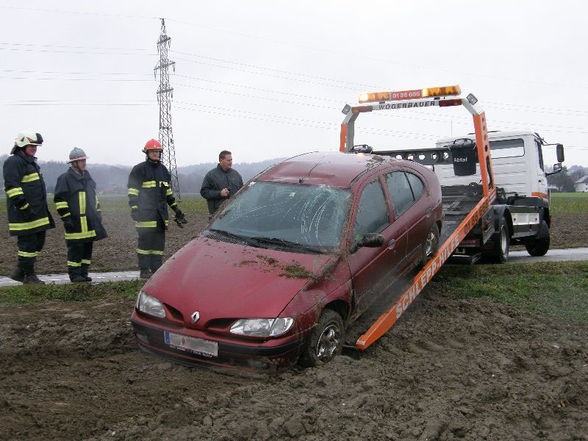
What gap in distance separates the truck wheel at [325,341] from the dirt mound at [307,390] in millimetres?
154

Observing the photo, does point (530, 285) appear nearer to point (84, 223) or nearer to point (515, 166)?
point (515, 166)

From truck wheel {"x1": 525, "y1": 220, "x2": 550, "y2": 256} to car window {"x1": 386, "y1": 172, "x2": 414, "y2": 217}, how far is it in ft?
19.2

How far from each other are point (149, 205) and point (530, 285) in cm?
525

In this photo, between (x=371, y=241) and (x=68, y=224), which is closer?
(x=371, y=241)

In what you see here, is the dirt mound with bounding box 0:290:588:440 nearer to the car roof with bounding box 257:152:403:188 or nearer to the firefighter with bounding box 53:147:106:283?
the car roof with bounding box 257:152:403:188

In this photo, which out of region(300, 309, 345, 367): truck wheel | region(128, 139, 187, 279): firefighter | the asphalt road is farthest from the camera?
the asphalt road

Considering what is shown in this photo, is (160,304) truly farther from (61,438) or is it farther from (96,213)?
(96,213)

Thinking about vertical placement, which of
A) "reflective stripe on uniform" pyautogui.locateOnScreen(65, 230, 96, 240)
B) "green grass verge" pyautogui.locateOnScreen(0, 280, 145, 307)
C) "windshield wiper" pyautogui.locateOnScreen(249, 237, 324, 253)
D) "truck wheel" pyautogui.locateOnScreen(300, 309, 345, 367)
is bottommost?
"green grass verge" pyautogui.locateOnScreen(0, 280, 145, 307)

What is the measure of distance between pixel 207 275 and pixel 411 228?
8.12 feet

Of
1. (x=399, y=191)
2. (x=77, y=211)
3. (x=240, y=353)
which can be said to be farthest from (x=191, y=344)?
(x=77, y=211)

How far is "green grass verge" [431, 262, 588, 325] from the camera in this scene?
6828 millimetres

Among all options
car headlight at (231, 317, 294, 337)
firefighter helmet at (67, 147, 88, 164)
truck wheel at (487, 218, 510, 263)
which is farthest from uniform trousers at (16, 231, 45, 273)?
truck wheel at (487, 218, 510, 263)

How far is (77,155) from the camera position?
25.8 ft

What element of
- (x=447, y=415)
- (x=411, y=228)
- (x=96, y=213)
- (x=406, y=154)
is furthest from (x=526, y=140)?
(x=447, y=415)
